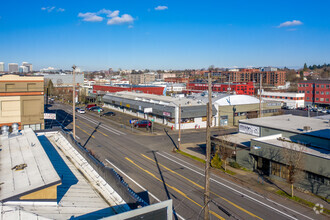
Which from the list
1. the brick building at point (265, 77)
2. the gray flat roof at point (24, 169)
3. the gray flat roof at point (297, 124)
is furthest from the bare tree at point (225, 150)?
the brick building at point (265, 77)

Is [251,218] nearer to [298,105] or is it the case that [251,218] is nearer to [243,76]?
[298,105]

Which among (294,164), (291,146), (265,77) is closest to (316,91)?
(291,146)

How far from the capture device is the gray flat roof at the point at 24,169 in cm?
884

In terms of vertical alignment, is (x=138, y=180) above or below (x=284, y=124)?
below

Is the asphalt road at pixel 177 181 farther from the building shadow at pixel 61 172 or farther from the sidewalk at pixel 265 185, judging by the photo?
the building shadow at pixel 61 172

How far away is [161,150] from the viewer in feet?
91.9

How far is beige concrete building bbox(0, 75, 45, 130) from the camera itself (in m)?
29.1

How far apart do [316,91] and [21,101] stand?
230ft

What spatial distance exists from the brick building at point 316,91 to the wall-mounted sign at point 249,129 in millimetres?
51101

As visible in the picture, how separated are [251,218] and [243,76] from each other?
132704mm

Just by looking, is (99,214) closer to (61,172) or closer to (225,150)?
(61,172)

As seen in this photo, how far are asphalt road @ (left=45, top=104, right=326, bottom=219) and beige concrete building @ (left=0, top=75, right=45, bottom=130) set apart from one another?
6.17 meters

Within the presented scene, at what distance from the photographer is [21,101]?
29.9m

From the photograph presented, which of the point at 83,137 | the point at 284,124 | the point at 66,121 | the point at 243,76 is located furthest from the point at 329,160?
the point at 243,76
